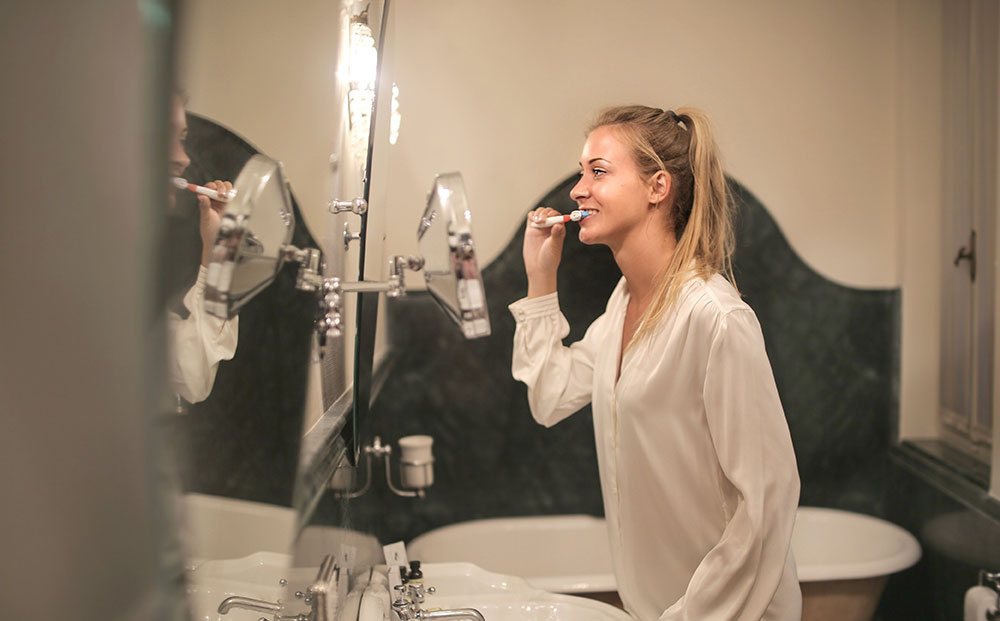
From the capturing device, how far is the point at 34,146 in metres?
0.31

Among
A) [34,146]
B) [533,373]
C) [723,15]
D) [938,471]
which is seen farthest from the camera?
[723,15]

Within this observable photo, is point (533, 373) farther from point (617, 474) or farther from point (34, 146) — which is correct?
point (34, 146)

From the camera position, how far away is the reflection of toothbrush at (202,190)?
1.25ft

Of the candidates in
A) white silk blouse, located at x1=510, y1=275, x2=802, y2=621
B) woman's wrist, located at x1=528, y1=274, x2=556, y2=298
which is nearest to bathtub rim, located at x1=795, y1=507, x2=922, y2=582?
white silk blouse, located at x1=510, y1=275, x2=802, y2=621

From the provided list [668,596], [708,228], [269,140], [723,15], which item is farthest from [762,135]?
[269,140]

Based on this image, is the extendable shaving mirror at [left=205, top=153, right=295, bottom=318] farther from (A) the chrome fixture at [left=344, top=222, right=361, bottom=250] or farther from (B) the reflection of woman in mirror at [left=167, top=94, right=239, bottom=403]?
(A) the chrome fixture at [left=344, top=222, right=361, bottom=250]

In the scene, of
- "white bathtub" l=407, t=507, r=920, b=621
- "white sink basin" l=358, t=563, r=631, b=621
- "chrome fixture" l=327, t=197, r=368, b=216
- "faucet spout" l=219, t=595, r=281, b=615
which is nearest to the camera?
"faucet spout" l=219, t=595, r=281, b=615

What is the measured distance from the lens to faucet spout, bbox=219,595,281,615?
490 mm

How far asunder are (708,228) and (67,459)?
1.32 metres

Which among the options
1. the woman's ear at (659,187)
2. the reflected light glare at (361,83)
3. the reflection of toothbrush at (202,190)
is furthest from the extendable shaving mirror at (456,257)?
the woman's ear at (659,187)

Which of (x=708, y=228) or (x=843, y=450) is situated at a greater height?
(x=708, y=228)

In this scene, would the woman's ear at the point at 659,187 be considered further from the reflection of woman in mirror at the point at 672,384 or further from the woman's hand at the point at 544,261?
the woman's hand at the point at 544,261

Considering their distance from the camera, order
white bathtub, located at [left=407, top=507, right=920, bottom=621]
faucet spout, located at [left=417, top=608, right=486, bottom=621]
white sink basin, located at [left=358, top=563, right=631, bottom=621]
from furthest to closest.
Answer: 1. white bathtub, located at [left=407, top=507, right=920, bottom=621]
2. white sink basin, located at [left=358, top=563, right=631, bottom=621]
3. faucet spout, located at [left=417, top=608, right=486, bottom=621]

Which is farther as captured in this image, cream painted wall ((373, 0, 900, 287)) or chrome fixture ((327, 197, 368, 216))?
cream painted wall ((373, 0, 900, 287))
